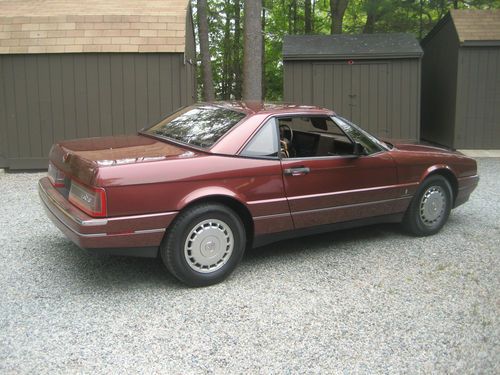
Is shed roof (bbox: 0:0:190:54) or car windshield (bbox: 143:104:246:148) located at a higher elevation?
shed roof (bbox: 0:0:190:54)

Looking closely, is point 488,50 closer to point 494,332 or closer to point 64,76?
point 64,76

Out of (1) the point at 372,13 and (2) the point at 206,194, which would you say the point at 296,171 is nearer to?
(2) the point at 206,194

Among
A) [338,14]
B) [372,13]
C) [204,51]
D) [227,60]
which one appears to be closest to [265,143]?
[204,51]

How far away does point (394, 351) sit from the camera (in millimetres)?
3455

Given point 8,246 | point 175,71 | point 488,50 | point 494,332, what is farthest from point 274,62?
point 494,332

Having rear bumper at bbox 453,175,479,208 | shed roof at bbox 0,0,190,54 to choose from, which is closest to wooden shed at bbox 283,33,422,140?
shed roof at bbox 0,0,190,54

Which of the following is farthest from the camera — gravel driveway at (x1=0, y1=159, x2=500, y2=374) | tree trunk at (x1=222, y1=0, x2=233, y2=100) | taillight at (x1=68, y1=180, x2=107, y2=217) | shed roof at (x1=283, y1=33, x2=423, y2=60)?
tree trunk at (x1=222, y1=0, x2=233, y2=100)

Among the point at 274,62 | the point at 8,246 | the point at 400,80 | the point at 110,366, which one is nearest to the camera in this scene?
the point at 110,366

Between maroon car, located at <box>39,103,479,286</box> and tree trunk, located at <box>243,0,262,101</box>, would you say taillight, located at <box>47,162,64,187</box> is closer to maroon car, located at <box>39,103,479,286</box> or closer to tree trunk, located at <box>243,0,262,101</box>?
maroon car, located at <box>39,103,479,286</box>

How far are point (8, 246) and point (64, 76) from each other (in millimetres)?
5596

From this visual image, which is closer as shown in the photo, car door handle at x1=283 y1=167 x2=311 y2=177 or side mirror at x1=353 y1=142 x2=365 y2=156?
car door handle at x1=283 y1=167 x2=311 y2=177

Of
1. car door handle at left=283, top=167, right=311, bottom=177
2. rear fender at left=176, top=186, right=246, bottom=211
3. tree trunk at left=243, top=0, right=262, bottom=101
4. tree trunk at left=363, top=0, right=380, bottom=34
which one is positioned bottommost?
rear fender at left=176, top=186, right=246, bottom=211

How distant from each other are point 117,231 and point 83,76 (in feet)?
23.2

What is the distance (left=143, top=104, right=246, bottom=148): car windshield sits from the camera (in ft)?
15.7
